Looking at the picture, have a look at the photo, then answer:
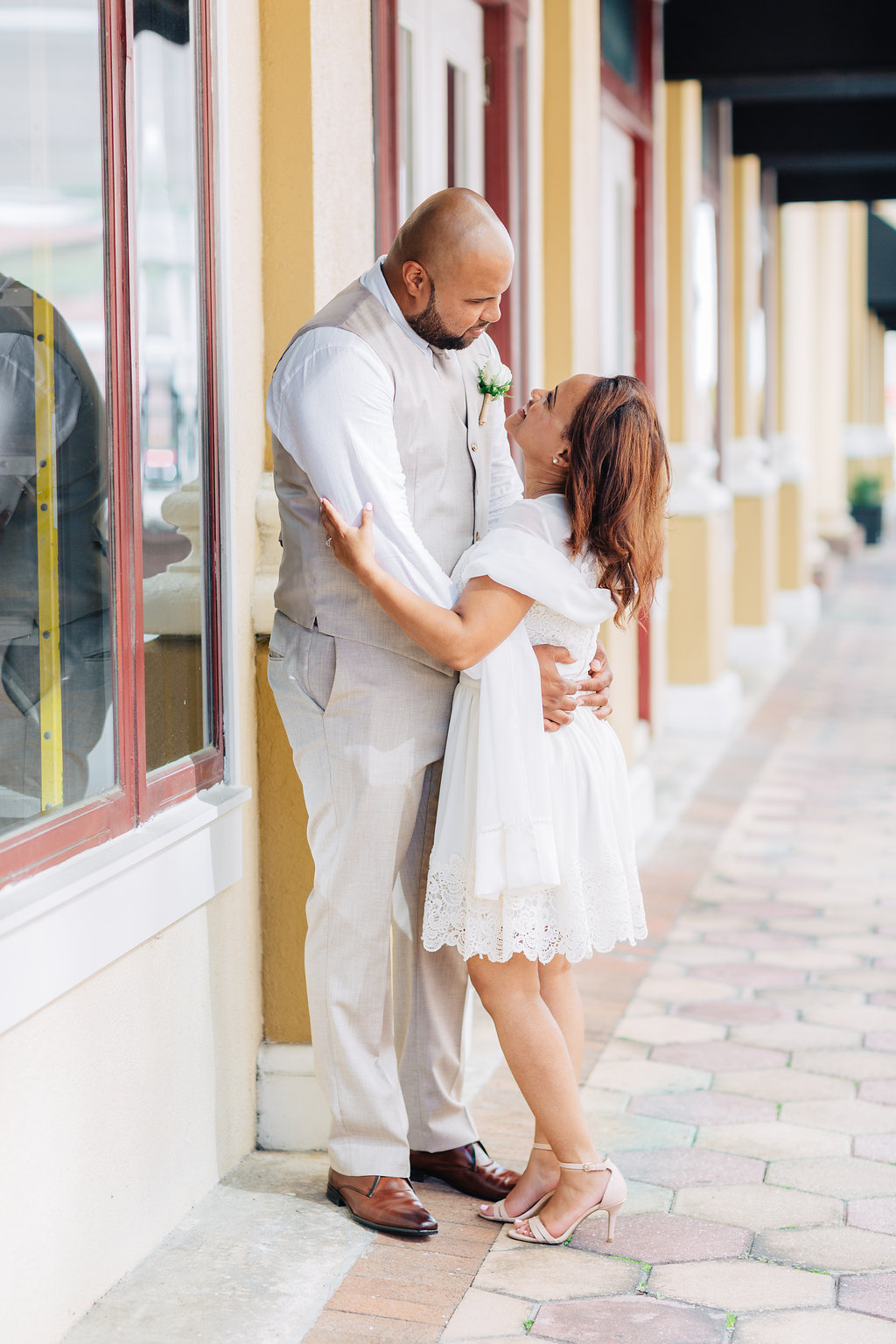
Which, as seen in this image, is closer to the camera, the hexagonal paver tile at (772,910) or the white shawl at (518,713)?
the white shawl at (518,713)

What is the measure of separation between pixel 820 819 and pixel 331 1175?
3760 millimetres

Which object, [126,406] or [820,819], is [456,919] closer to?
[126,406]

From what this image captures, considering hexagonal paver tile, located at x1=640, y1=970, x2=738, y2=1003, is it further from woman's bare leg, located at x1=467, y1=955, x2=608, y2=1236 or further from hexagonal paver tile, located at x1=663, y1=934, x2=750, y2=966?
woman's bare leg, located at x1=467, y1=955, x2=608, y2=1236

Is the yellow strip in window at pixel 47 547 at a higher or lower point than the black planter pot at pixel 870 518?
lower

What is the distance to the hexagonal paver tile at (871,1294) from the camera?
2.45 m

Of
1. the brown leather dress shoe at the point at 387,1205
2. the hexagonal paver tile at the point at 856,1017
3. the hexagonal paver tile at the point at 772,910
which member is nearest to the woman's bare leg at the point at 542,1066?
the brown leather dress shoe at the point at 387,1205

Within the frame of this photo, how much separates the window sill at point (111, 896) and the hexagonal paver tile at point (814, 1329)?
3.75ft

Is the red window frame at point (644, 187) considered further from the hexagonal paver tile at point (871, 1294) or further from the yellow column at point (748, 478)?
the hexagonal paver tile at point (871, 1294)

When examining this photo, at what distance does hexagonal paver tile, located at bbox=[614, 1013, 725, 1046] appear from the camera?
148 inches

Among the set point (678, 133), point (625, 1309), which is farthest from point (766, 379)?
point (625, 1309)

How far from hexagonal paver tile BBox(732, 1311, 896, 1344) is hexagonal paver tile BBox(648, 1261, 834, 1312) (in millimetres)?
34

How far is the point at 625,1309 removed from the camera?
8.02ft

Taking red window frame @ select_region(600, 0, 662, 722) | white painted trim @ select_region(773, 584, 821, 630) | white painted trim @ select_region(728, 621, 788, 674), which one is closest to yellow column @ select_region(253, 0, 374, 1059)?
red window frame @ select_region(600, 0, 662, 722)

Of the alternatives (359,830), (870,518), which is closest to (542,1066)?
(359,830)
